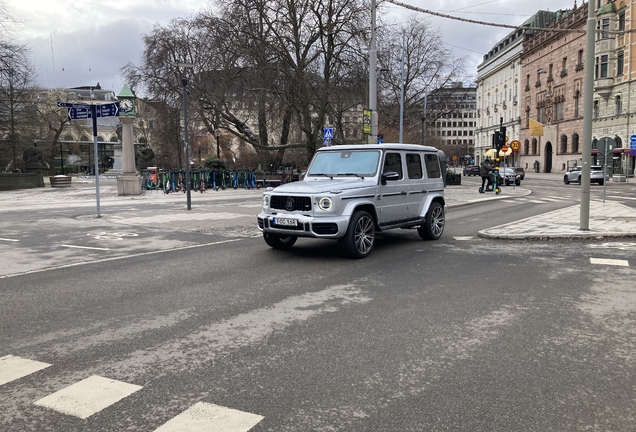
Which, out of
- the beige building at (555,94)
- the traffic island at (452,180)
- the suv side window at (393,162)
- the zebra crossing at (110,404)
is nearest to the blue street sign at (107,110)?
the suv side window at (393,162)

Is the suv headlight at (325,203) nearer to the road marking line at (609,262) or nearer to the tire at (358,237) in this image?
the tire at (358,237)

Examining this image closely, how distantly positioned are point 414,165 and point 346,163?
1647 mm

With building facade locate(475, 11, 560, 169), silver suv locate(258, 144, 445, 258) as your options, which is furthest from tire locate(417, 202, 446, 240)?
building facade locate(475, 11, 560, 169)

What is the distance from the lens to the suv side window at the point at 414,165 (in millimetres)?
10445

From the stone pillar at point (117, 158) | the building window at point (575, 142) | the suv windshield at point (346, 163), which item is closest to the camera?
the suv windshield at point (346, 163)

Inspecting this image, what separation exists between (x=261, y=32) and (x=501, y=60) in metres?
82.4

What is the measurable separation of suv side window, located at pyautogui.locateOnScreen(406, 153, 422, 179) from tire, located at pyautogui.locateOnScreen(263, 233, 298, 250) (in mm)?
2724

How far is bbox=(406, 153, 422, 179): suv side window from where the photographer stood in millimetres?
10445

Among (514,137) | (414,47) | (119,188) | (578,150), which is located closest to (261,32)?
(119,188)

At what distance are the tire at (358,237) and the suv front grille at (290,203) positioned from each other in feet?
2.60

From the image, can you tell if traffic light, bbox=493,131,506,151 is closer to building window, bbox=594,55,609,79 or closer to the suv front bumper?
the suv front bumper

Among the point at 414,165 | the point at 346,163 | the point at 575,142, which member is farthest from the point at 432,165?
the point at 575,142

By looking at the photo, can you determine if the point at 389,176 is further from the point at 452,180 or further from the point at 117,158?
the point at 117,158

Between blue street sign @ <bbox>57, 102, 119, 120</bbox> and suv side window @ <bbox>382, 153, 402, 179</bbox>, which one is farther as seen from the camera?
blue street sign @ <bbox>57, 102, 119, 120</bbox>
